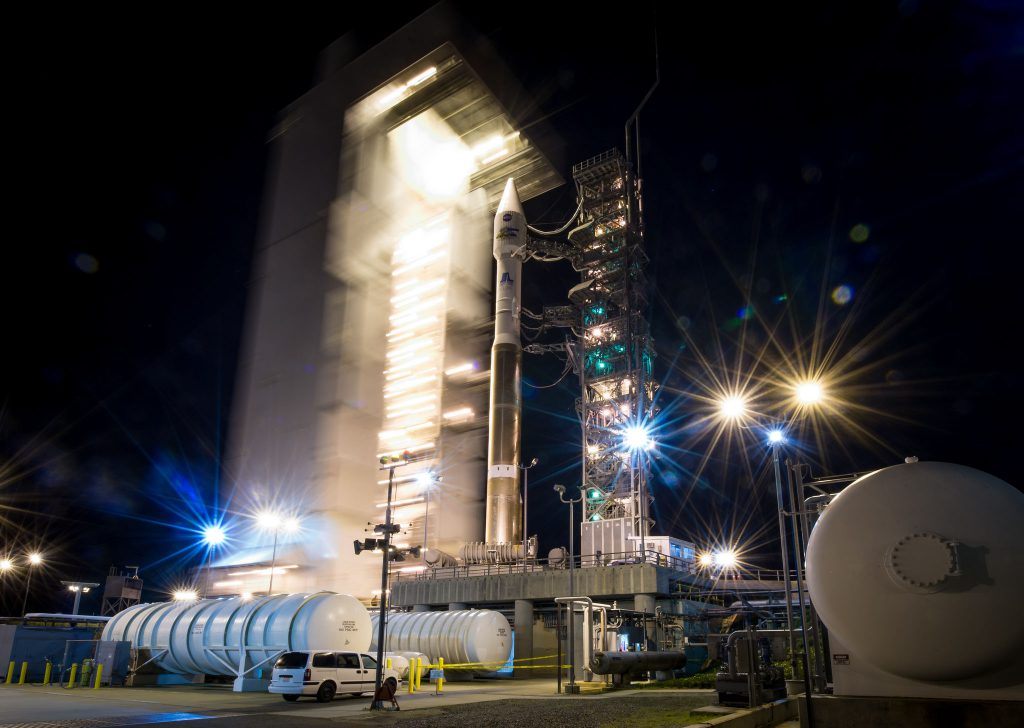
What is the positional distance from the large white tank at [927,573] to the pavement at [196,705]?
1013cm

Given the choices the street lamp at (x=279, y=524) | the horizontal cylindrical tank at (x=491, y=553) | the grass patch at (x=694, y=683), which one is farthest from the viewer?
the street lamp at (x=279, y=524)

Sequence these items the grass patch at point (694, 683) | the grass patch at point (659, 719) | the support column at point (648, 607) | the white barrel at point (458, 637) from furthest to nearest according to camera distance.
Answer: the support column at point (648, 607), the white barrel at point (458, 637), the grass patch at point (694, 683), the grass patch at point (659, 719)

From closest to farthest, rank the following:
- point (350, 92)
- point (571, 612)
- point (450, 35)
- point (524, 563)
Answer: point (571, 612)
point (524, 563)
point (450, 35)
point (350, 92)

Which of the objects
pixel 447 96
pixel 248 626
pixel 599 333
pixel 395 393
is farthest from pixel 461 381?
pixel 248 626

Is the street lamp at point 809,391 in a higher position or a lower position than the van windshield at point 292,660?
higher

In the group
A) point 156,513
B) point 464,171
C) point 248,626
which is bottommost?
point 248,626

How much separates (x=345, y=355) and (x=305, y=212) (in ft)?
57.4

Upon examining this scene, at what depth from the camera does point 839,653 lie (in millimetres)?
11359

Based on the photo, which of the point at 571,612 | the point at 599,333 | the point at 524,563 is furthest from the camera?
the point at 599,333

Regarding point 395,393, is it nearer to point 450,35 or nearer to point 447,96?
point 447,96

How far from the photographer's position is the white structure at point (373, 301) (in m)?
72.4

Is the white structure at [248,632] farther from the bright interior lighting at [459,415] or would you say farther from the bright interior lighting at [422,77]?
the bright interior lighting at [422,77]

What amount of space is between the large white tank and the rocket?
43.3 metres

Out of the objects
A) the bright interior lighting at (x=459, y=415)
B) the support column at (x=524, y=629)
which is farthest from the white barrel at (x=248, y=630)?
the bright interior lighting at (x=459, y=415)
